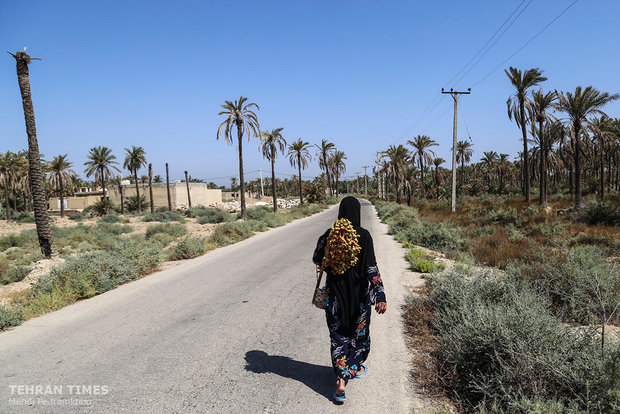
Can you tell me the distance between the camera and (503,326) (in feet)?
10.8

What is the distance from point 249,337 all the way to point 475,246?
9.13m

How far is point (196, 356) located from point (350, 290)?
2.22 m

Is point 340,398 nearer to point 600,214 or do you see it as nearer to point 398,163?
point 600,214

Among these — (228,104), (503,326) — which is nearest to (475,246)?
(503,326)

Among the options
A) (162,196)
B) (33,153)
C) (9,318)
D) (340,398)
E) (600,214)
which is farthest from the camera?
(162,196)

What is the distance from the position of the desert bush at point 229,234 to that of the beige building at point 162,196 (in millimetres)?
41780

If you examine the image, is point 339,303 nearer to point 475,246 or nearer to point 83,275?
point 83,275

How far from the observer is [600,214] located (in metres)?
16.0

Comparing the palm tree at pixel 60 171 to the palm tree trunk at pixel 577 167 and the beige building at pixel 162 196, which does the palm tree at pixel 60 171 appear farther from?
the palm tree trunk at pixel 577 167

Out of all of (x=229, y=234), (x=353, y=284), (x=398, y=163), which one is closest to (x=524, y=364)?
(x=353, y=284)

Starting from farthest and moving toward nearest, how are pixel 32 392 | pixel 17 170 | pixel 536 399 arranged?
pixel 17 170 → pixel 32 392 → pixel 536 399

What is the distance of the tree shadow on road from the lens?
11.3ft

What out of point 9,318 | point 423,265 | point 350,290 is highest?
point 350,290

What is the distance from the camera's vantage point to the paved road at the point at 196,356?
3.20 meters
